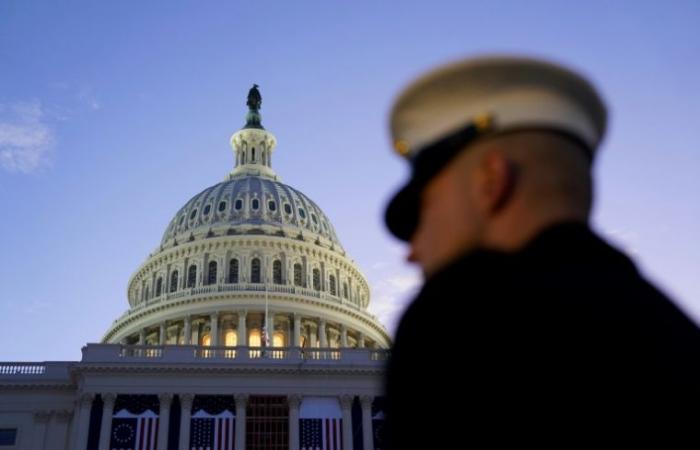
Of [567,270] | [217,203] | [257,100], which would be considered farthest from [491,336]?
[257,100]

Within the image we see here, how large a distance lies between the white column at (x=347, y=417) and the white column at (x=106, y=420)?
38.4 ft

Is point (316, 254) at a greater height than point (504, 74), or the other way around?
point (316, 254)

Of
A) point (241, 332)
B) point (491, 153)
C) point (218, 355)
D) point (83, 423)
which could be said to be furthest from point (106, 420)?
point (491, 153)

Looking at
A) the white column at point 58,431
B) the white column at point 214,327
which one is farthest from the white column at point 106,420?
the white column at point 214,327

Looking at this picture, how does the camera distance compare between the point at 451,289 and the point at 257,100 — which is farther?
the point at 257,100

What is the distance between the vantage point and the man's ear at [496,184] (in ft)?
7.02

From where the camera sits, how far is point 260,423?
43.2m

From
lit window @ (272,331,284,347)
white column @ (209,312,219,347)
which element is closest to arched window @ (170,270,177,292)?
white column @ (209,312,219,347)

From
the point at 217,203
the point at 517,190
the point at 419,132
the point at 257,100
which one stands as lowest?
the point at 517,190

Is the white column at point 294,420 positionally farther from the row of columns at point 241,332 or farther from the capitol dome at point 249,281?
the row of columns at point 241,332

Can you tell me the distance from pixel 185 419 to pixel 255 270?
1159 inches

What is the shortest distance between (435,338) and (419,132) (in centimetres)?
72

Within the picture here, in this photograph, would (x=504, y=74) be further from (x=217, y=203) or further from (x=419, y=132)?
(x=217, y=203)

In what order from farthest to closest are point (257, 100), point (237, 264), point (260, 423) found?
point (257, 100)
point (237, 264)
point (260, 423)
